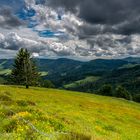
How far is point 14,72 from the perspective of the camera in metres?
97.8

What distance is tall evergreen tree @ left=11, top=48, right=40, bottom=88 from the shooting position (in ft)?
310

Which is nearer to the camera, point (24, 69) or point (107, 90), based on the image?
point (24, 69)

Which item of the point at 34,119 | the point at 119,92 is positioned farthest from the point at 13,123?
the point at 119,92

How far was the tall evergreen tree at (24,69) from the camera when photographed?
94625mm

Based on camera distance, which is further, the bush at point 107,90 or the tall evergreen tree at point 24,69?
the bush at point 107,90

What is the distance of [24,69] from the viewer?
95.2 m

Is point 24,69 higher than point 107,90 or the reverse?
higher

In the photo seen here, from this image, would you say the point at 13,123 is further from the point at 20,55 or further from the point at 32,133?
the point at 20,55

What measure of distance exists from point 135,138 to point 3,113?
421 inches

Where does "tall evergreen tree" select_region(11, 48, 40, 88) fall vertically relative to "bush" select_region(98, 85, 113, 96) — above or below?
above

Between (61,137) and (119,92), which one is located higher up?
(61,137)

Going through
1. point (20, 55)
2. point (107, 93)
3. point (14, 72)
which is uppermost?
point (20, 55)

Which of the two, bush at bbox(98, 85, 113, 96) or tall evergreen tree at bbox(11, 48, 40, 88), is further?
bush at bbox(98, 85, 113, 96)

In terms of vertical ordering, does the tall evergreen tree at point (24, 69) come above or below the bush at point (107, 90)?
above
